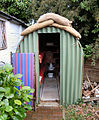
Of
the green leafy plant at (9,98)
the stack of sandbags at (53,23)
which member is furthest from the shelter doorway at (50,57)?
the green leafy plant at (9,98)

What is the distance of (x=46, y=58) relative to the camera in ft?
30.0

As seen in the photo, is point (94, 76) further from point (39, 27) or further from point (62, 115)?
Answer: point (39, 27)

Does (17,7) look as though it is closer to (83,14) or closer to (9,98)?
(83,14)

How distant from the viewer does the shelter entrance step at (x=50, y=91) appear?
5422 millimetres

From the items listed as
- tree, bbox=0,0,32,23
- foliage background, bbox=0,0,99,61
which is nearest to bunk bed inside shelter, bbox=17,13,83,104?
foliage background, bbox=0,0,99,61

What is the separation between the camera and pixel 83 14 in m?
6.76

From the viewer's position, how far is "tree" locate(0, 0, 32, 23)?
27.5ft

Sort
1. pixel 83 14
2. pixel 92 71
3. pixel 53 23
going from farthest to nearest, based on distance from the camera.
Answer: pixel 83 14 < pixel 92 71 < pixel 53 23

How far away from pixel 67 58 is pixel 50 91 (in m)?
2.20

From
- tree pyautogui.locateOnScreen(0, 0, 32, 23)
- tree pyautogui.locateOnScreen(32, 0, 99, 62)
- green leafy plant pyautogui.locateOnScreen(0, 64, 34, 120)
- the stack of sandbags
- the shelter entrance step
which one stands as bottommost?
the shelter entrance step

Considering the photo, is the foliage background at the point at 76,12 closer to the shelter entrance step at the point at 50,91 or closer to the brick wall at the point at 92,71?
the brick wall at the point at 92,71

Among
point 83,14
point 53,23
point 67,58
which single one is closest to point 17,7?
point 83,14

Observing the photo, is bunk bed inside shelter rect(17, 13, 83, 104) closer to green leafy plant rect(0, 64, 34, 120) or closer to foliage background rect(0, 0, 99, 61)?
foliage background rect(0, 0, 99, 61)

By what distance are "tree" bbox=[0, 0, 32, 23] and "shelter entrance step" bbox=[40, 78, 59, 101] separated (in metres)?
5.30
